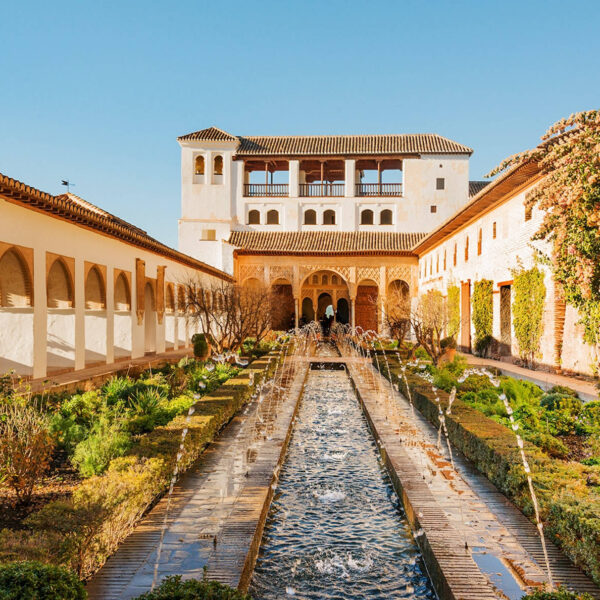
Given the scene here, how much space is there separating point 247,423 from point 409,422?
2.36 m

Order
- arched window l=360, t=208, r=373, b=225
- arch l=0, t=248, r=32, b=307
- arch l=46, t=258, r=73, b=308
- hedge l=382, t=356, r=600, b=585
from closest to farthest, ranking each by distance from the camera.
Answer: hedge l=382, t=356, r=600, b=585, arch l=0, t=248, r=32, b=307, arch l=46, t=258, r=73, b=308, arched window l=360, t=208, r=373, b=225

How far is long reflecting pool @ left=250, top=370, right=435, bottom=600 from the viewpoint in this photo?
3645 millimetres

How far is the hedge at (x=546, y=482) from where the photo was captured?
3.49 meters

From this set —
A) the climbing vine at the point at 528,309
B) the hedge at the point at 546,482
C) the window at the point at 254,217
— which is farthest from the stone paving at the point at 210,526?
the window at the point at 254,217

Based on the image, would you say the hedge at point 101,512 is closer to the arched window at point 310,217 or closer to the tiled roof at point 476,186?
the arched window at point 310,217

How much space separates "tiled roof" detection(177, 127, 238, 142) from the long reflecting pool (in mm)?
27369

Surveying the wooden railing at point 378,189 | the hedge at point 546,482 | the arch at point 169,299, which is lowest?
the hedge at point 546,482

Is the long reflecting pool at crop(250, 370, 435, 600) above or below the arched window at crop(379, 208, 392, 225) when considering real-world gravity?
below

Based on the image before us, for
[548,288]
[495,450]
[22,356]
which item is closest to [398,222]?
[548,288]

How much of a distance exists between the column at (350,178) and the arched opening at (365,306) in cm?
550

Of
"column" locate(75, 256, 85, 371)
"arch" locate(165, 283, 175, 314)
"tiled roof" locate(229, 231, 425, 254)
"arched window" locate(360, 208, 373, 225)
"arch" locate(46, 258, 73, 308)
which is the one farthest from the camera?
"arched window" locate(360, 208, 373, 225)

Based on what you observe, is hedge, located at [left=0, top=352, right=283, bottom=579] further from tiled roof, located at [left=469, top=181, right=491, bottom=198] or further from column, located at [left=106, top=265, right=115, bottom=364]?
tiled roof, located at [left=469, top=181, right=491, bottom=198]

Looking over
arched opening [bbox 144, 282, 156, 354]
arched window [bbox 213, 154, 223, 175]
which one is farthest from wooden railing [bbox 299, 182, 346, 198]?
arched opening [bbox 144, 282, 156, 354]

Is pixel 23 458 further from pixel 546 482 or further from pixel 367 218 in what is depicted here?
pixel 367 218
